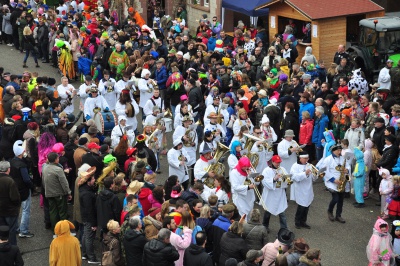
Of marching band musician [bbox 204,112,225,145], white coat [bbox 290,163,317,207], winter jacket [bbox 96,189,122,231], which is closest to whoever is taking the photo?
winter jacket [bbox 96,189,122,231]

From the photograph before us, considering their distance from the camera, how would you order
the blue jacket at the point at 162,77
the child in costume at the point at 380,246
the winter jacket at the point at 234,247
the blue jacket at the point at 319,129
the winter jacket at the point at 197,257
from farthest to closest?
the blue jacket at the point at 162,77, the blue jacket at the point at 319,129, the child in costume at the point at 380,246, the winter jacket at the point at 234,247, the winter jacket at the point at 197,257

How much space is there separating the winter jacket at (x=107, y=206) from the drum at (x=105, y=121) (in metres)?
4.57

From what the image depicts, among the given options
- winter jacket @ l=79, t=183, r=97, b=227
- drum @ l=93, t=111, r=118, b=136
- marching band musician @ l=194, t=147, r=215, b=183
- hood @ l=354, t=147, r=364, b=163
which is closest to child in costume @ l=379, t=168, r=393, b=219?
hood @ l=354, t=147, r=364, b=163

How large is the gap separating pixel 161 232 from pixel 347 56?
1092cm

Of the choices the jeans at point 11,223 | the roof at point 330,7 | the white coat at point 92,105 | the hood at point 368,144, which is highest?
the roof at point 330,7

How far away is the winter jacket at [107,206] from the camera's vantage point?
11883 millimetres

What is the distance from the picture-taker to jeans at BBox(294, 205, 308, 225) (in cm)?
1362

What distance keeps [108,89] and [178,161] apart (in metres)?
4.61

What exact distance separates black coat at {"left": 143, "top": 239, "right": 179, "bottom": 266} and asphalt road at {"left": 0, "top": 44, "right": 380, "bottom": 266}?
292 centimetres

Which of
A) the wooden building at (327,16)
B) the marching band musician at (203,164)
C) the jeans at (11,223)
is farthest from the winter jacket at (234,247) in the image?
the wooden building at (327,16)

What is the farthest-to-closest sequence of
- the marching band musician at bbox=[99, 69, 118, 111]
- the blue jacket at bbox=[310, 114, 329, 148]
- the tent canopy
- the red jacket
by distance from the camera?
1. the tent canopy
2. the marching band musician at bbox=[99, 69, 118, 111]
3. the red jacket
4. the blue jacket at bbox=[310, 114, 329, 148]

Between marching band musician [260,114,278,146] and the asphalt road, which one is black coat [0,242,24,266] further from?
marching band musician [260,114,278,146]

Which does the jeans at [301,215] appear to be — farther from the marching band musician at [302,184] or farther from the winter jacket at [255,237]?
the winter jacket at [255,237]

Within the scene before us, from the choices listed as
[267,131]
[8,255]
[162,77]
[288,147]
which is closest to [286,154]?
[288,147]
